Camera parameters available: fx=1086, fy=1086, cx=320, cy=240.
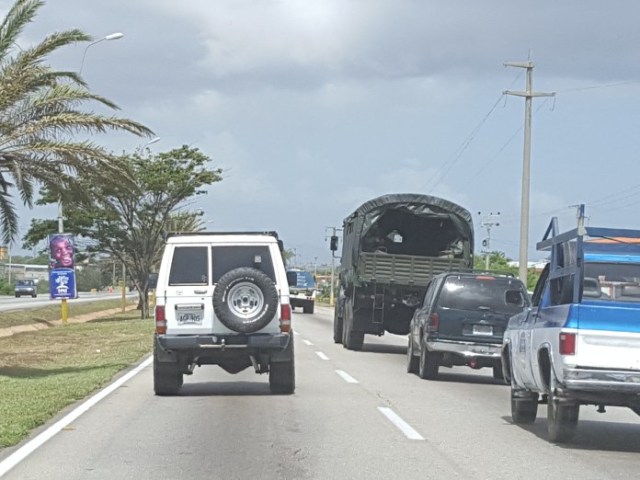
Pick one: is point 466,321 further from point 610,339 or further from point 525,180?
point 525,180

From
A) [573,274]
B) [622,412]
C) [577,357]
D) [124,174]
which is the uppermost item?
[124,174]

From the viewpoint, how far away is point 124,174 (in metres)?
21.2

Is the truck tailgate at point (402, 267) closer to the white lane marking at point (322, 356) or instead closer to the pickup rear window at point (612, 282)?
the white lane marking at point (322, 356)

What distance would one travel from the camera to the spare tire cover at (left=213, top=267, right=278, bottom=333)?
15.1 metres

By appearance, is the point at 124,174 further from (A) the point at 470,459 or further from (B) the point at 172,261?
(A) the point at 470,459

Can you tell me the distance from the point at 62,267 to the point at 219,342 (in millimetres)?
24284

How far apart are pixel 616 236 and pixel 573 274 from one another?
0.78 meters

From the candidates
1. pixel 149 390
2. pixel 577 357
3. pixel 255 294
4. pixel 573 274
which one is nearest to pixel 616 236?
pixel 573 274

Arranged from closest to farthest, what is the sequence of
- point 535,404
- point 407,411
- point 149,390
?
point 535,404
point 407,411
point 149,390

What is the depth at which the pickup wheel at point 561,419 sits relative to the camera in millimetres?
11297

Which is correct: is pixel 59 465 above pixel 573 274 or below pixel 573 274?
below

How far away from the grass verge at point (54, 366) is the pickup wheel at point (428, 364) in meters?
5.54

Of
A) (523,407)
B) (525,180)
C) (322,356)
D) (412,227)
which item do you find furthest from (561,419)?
(525,180)

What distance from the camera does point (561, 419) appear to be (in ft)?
37.3
